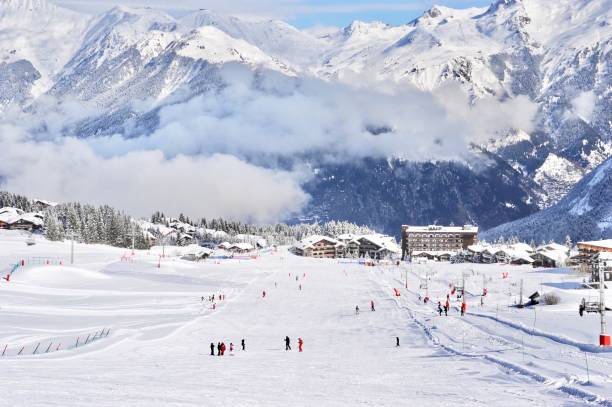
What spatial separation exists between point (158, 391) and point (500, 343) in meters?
28.0

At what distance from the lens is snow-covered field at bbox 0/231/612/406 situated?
33.4 metres

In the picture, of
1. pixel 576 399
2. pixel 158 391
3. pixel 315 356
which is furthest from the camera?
pixel 315 356

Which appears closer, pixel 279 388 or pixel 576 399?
pixel 576 399

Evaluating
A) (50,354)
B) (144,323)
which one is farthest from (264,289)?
(50,354)

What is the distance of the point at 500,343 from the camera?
53062 millimetres

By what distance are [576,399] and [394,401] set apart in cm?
748

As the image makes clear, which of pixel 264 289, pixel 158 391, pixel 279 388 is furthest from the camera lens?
pixel 264 289

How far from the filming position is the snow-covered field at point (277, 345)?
110 feet

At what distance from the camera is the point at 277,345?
60.9 metres

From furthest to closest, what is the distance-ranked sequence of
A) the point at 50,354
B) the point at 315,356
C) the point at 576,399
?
the point at 315,356 → the point at 50,354 → the point at 576,399

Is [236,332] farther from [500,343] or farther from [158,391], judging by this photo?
[158,391]

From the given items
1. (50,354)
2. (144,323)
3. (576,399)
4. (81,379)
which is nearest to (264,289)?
(144,323)

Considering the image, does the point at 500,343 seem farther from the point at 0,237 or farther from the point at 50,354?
the point at 0,237

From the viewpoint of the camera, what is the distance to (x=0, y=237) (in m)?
178
